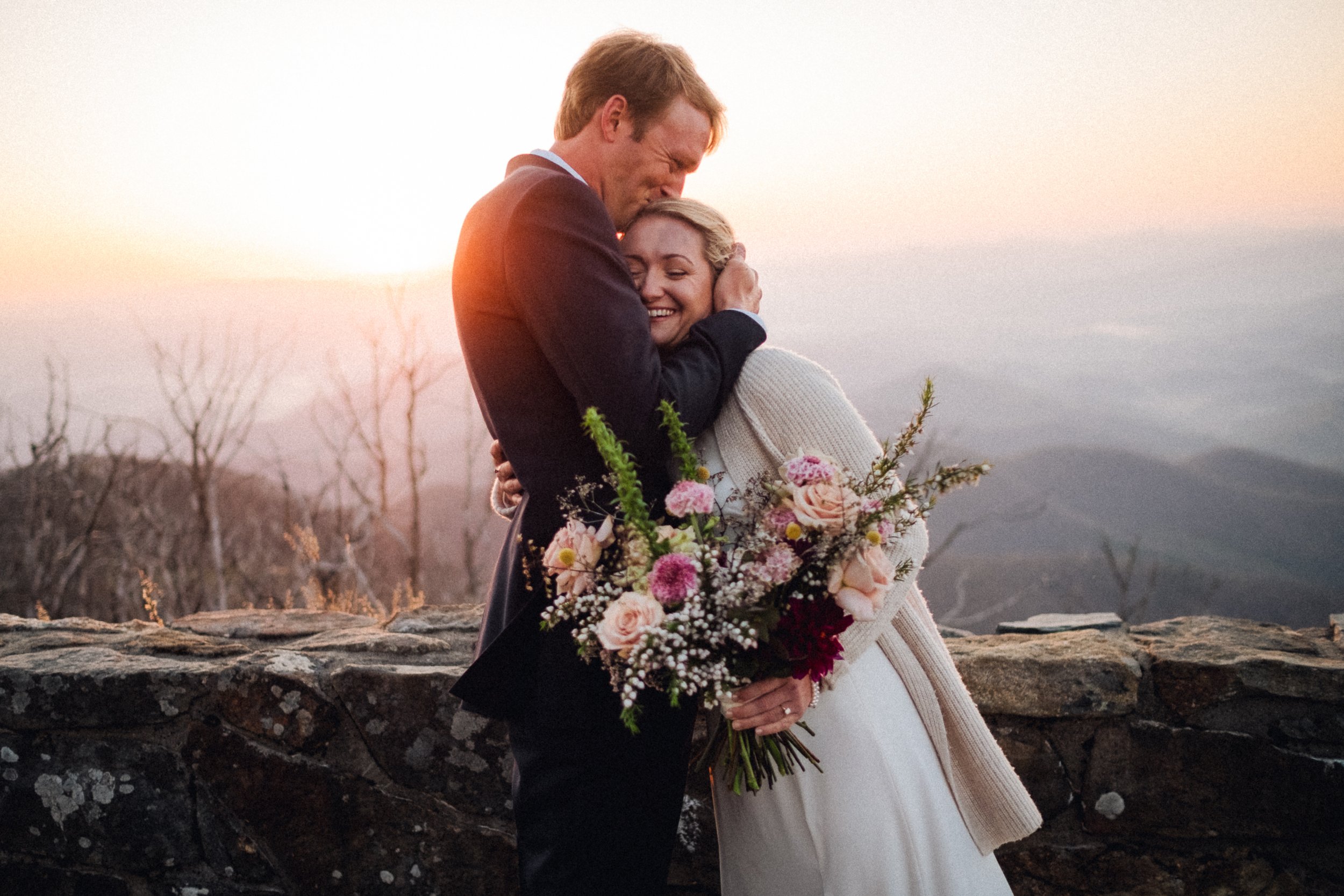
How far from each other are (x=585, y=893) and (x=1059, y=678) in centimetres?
138

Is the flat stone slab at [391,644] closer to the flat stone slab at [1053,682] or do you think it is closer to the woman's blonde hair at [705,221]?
the woman's blonde hair at [705,221]

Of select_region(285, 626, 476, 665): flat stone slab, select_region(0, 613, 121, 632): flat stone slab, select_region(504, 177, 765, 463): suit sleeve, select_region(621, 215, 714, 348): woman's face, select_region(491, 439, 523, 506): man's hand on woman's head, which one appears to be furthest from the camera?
select_region(0, 613, 121, 632): flat stone slab

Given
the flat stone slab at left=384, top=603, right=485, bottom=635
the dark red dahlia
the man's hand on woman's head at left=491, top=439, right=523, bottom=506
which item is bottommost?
the flat stone slab at left=384, top=603, right=485, bottom=635

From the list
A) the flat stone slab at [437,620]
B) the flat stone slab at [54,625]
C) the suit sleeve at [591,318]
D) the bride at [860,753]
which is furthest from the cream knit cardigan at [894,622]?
the flat stone slab at [54,625]

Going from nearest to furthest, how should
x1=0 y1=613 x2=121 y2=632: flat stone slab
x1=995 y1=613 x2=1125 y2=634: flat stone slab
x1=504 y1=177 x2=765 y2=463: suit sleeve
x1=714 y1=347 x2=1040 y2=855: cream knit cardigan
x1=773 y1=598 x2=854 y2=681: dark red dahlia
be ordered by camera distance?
x1=773 y1=598 x2=854 y2=681: dark red dahlia
x1=504 y1=177 x2=765 y2=463: suit sleeve
x1=714 y1=347 x2=1040 y2=855: cream knit cardigan
x1=0 y1=613 x2=121 y2=632: flat stone slab
x1=995 y1=613 x2=1125 y2=634: flat stone slab

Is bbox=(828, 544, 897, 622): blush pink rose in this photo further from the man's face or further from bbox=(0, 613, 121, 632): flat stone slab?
bbox=(0, 613, 121, 632): flat stone slab

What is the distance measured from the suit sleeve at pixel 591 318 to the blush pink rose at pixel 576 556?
0.22 meters

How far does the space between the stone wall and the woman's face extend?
1.11 m

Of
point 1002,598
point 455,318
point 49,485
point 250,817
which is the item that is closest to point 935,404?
point 455,318

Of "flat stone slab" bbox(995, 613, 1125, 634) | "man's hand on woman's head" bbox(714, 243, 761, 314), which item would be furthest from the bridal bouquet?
"flat stone slab" bbox(995, 613, 1125, 634)

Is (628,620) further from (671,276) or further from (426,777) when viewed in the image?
(426,777)

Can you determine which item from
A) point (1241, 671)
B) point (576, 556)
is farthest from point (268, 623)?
point (1241, 671)

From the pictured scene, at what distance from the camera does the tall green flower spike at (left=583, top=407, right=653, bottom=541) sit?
53.3 inches

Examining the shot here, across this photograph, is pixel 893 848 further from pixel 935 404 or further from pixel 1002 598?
pixel 1002 598
